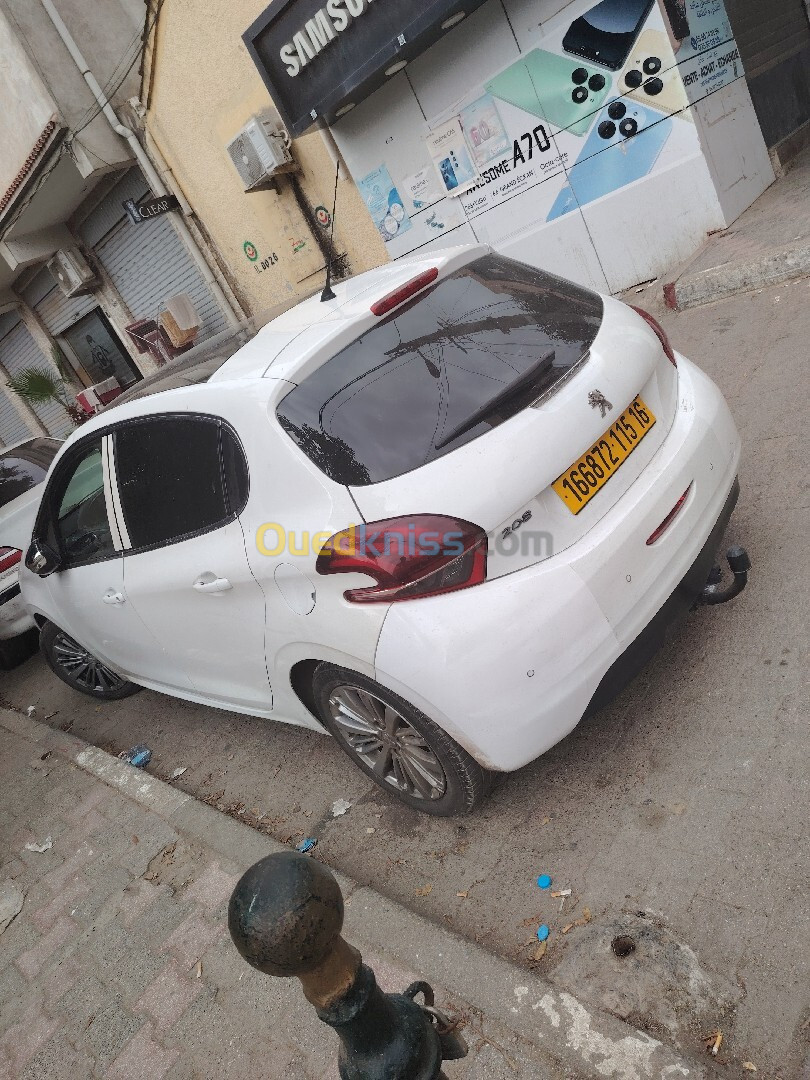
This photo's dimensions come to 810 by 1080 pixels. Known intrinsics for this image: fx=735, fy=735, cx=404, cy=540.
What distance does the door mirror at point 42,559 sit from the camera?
402 centimetres

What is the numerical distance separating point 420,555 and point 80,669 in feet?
12.1

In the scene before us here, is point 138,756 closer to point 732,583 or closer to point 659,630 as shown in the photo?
point 659,630

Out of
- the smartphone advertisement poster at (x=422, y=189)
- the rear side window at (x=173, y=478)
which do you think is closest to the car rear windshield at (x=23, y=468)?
the rear side window at (x=173, y=478)

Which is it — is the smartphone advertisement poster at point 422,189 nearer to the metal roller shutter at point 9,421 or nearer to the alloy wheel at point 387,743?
the alloy wheel at point 387,743

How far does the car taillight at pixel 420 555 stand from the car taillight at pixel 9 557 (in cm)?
505

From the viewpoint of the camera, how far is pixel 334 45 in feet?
24.4

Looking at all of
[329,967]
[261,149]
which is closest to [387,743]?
[329,967]

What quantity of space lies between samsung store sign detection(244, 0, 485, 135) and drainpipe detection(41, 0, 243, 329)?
3.13 meters

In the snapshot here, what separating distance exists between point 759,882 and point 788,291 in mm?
4842

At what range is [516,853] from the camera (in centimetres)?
253

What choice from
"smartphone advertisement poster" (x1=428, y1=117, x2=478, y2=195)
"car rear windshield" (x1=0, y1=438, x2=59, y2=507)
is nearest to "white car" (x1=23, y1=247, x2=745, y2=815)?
"car rear windshield" (x1=0, y1=438, x2=59, y2=507)

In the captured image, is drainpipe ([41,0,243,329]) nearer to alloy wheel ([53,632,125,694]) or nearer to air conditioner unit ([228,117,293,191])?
air conditioner unit ([228,117,293,191])

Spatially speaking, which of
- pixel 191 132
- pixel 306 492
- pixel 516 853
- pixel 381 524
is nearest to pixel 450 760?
pixel 516 853

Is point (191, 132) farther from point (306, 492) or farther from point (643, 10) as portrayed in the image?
point (306, 492)
